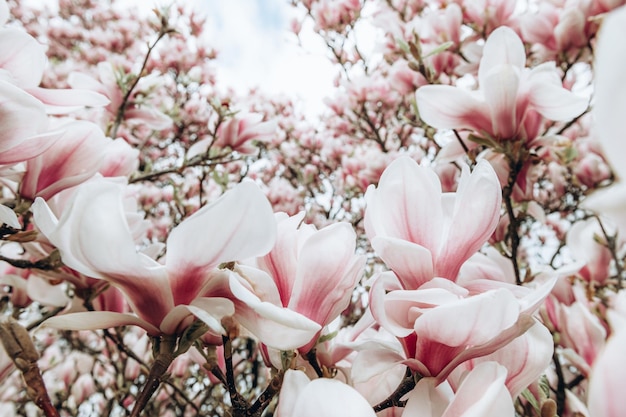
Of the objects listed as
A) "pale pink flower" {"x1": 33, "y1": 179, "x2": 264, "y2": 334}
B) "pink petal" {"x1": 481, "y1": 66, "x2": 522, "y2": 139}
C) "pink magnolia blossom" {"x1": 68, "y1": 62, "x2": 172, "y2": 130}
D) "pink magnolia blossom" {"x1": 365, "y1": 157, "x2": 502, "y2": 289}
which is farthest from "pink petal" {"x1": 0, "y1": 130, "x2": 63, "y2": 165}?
"pink magnolia blossom" {"x1": 68, "y1": 62, "x2": 172, "y2": 130}

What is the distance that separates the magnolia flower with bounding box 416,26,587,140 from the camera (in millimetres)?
750

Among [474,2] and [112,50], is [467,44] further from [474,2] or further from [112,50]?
[112,50]

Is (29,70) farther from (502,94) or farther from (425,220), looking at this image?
(502,94)

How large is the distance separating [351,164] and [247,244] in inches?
63.3

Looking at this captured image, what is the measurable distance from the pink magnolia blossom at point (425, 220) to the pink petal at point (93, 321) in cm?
22

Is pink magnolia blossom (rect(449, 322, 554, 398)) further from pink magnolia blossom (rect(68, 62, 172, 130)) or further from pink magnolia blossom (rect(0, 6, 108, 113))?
pink magnolia blossom (rect(68, 62, 172, 130))

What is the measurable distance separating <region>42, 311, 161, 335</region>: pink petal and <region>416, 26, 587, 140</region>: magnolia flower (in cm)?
54

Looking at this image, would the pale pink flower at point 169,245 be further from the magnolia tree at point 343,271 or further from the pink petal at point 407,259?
the pink petal at point 407,259

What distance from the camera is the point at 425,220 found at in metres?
0.44

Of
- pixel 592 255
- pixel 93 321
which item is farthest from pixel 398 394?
pixel 592 255

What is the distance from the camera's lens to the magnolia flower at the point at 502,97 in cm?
75

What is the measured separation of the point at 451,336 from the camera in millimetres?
383

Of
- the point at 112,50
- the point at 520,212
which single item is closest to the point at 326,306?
the point at 520,212

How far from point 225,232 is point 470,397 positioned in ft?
0.72
